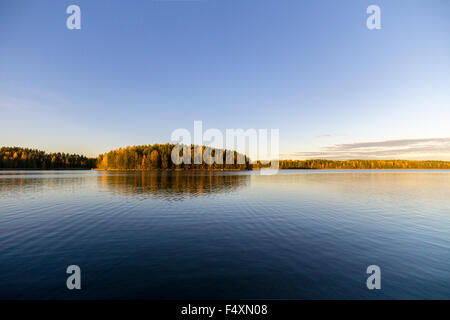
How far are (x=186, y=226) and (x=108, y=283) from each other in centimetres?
1200

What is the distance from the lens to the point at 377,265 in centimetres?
1438

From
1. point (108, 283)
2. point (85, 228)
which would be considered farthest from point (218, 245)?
point (85, 228)

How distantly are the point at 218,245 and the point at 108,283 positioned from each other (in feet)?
28.9

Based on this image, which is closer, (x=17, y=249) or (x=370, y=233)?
(x=17, y=249)

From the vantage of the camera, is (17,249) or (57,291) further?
(17,249)

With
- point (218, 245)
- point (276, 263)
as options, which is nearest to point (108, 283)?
point (218, 245)

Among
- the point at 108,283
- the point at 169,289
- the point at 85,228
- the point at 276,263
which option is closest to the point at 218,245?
the point at 276,263

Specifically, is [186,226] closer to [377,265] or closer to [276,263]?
[276,263]

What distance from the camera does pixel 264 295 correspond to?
34.7 ft

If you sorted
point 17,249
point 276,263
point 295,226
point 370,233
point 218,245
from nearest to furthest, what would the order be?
point 276,263, point 17,249, point 218,245, point 370,233, point 295,226

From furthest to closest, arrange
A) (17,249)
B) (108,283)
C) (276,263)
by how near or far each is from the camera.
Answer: (17,249) → (276,263) → (108,283)
